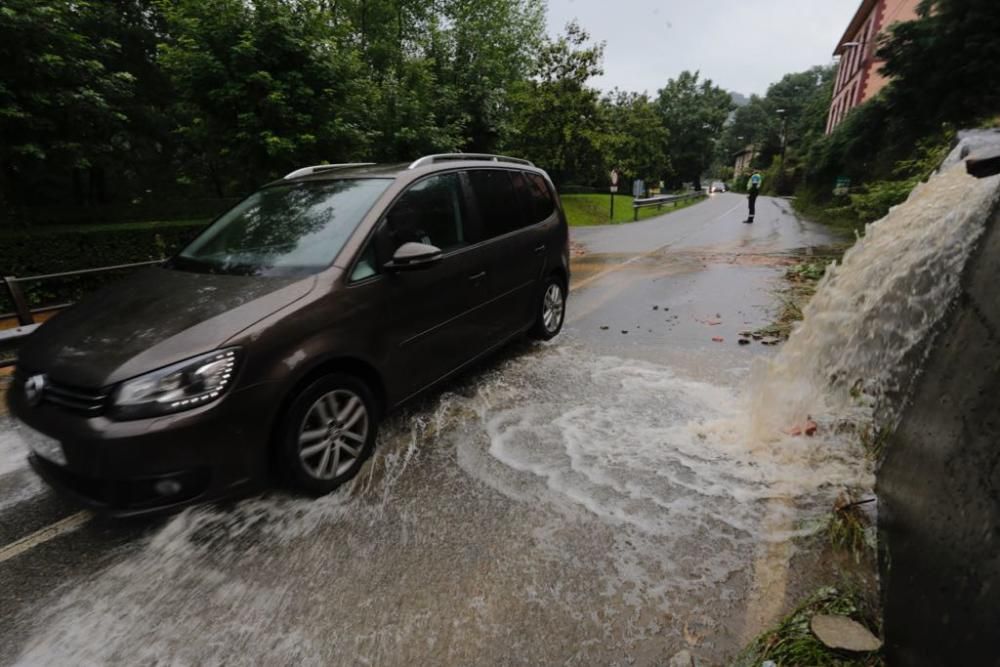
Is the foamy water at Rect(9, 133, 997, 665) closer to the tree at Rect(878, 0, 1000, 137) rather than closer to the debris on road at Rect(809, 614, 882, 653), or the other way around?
the debris on road at Rect(809, 614, 882, 653)

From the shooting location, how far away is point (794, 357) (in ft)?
13.6

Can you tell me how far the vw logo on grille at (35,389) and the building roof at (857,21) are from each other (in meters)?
49.0

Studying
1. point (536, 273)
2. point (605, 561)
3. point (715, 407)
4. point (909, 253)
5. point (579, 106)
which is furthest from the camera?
point (579, 106)

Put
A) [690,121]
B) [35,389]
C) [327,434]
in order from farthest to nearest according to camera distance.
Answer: [690,121] → [327,434] → [35,389]

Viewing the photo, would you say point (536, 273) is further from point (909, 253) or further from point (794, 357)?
point (909, 253)

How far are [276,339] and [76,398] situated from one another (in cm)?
90

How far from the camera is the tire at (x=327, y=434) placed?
106 inches

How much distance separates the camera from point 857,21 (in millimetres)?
40750

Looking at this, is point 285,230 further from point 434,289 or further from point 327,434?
point 327,434

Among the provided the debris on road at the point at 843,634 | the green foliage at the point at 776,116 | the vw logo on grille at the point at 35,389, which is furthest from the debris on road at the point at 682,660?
the green foliage at the point at 776,116

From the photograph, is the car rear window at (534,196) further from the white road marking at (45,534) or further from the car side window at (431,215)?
the white road marking at (45,534)

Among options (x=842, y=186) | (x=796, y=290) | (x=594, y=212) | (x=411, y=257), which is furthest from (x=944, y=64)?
(x=594, y=212)

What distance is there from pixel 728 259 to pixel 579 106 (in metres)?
16.4

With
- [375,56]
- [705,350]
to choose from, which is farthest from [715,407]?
[375,56]
